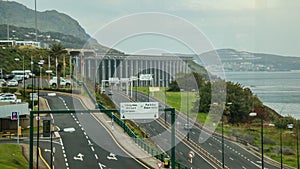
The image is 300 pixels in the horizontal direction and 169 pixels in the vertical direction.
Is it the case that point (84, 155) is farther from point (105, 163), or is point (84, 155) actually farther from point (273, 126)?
point (273, 126)

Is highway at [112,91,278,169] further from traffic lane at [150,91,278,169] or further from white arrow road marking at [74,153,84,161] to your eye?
white arrow road marking at [74,153,84,161]

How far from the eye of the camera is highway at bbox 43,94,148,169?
112ft

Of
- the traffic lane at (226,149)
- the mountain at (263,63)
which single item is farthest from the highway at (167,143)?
the mountain at (263,63)

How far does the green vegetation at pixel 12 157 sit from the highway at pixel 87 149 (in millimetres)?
2032

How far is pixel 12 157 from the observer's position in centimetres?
3269

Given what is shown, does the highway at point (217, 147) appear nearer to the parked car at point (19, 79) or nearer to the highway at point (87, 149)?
the highway at point (87, 149)

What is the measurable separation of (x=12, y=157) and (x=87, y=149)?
26.7 ft

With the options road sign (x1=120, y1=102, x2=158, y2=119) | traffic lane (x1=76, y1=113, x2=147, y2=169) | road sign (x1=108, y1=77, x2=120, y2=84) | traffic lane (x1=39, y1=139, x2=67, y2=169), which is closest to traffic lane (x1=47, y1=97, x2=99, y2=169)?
traffic lane (x1=39, y1=139, x2=67, y2=169)

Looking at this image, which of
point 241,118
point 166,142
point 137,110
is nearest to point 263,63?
point 241,118

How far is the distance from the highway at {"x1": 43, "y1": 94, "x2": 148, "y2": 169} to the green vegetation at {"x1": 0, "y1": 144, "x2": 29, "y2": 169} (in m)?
2.03

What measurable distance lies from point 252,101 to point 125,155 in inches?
2050

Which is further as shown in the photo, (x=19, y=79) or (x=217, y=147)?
(x=19, y=79)

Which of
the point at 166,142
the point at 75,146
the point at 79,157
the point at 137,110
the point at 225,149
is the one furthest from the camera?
the point at 225,149

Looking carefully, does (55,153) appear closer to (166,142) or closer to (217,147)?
(166,142)
